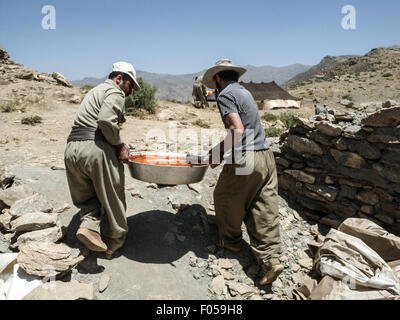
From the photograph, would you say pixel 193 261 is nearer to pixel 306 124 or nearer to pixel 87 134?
pixel 87 134

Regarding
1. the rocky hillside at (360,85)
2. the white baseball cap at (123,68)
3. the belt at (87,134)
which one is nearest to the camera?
the belt at (87,134)

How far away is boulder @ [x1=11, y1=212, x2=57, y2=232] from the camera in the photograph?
9.27 feet

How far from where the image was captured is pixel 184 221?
12.1 feet

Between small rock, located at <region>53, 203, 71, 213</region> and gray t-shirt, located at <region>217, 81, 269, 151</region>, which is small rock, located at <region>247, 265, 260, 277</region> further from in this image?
small rock, located at <region>53, 203, 71, 213</region>

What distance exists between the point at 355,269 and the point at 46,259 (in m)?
2.98

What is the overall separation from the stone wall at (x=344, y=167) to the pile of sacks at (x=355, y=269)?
640 mm

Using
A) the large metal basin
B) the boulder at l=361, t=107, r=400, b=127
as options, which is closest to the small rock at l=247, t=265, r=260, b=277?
the large metal basin

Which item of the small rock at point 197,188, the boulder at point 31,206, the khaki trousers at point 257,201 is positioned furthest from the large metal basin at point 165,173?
the small rock at point 197,188

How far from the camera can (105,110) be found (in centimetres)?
249

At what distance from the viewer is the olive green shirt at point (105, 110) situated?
249 cm

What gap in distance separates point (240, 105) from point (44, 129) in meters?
6.78

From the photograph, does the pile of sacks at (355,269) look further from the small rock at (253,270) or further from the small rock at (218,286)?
the small rock at (218,286)

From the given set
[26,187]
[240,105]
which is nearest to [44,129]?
[26,187]

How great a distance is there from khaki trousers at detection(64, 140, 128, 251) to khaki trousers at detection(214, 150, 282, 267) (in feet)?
3.71
